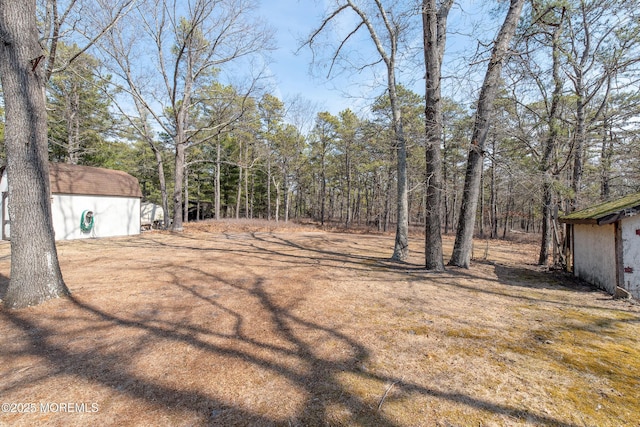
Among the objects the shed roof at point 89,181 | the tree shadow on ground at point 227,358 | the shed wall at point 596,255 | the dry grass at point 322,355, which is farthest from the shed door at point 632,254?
the shed roof at point 89,181

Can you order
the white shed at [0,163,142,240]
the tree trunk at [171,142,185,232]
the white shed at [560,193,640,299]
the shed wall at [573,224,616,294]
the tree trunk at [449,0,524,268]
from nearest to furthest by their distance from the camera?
1. the white shed at [560,193,640,299]
2. the shed wall at [573,224,616,294]
3. the tree trunk at [449,0,524,268]
4. the white shed at [0,163,142,240]
5. the tree trunk at [171,142,185,232]

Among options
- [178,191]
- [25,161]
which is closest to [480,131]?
[25,161]

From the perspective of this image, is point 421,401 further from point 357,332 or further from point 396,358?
point 357,332

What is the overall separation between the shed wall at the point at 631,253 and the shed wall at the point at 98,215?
18218 mm

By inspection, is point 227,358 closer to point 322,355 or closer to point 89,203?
point 322,355

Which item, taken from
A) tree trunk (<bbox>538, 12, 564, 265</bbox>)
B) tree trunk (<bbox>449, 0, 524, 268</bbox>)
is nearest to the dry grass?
tree trunk (<bbox>449, 0, 524, 268</bbox>)

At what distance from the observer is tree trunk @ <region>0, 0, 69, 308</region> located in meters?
4.09

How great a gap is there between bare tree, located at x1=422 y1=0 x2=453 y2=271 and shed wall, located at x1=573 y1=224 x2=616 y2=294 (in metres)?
3.11

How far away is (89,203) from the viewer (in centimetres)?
1306

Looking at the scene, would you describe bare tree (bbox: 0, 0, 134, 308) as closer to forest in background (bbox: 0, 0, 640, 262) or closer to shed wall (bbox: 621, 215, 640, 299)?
forest in background (bbox: 0, 0, 640, 262)

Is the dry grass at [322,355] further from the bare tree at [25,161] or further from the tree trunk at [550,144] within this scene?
the tree trunk at [550,144]

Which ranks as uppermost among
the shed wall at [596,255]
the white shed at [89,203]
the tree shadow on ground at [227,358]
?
the white shed at [89,203]

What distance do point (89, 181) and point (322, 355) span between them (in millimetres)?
15708

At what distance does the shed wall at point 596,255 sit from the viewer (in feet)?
18.0
